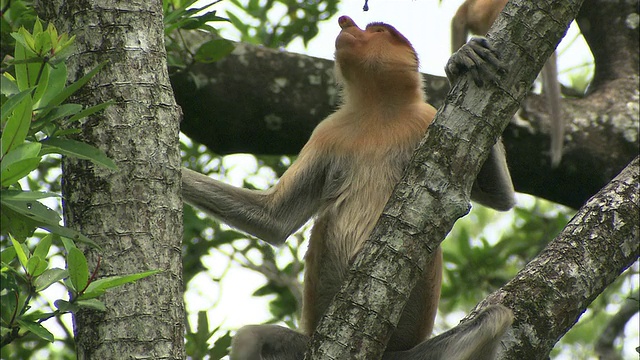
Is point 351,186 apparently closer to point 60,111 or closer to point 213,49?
point 213,49

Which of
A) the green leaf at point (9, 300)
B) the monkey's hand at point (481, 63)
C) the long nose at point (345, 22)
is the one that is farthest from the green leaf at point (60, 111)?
the long nose at point (345, 22)

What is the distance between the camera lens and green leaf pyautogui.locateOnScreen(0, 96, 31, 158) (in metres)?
1.58

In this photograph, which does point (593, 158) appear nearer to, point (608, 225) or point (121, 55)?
point (608, 225)

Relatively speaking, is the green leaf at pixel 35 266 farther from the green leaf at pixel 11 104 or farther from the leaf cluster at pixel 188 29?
the leaf cluster at pixel 188 29

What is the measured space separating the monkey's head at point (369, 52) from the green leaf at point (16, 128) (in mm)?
1962

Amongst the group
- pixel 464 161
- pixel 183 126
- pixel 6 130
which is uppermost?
pixel 183 126

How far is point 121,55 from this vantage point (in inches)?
85.1

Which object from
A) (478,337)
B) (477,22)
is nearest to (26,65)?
(478,337)

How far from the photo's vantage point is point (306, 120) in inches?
167

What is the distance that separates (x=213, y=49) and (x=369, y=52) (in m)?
0.67

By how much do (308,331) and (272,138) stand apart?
1.40m

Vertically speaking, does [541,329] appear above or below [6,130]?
above

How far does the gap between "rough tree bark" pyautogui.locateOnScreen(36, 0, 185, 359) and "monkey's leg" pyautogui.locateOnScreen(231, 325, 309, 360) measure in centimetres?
85

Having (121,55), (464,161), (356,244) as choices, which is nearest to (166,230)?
(121,55)
